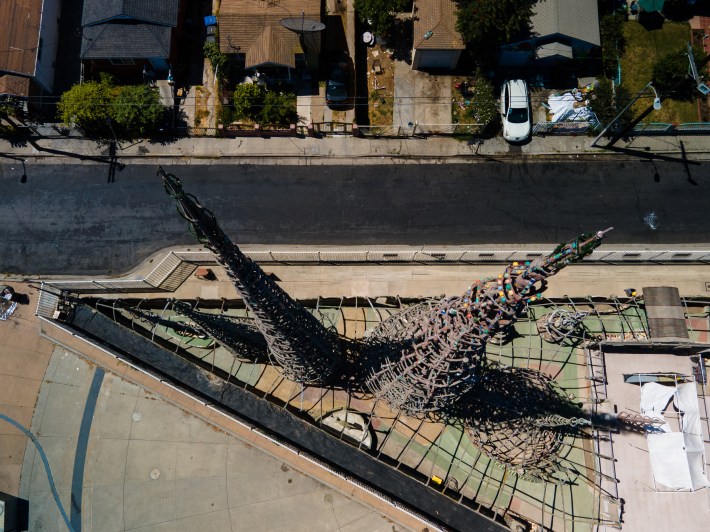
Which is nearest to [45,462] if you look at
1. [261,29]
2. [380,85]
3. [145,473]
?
[145,473]

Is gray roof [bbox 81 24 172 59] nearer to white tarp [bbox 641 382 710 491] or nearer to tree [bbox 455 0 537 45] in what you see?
tree [bbox 455 0 537 45]

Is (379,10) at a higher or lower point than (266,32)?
higher

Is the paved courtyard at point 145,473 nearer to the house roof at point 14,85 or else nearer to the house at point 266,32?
the house roof at point 14,85

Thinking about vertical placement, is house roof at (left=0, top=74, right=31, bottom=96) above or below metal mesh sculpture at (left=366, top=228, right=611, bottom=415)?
above

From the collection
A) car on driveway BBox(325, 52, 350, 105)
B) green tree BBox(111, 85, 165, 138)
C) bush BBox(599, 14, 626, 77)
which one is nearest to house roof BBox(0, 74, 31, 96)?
green tree BBox(111, 85, 165, 138)

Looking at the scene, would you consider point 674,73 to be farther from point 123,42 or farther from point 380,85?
point 123,42

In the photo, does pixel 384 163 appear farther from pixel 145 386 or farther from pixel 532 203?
pixel 145 386

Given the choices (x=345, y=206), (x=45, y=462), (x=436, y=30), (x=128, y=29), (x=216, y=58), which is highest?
(x=436, y=30)

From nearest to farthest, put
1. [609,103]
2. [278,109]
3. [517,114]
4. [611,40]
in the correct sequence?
[609,103] < [278,109] < [517,114] < [611,40]
